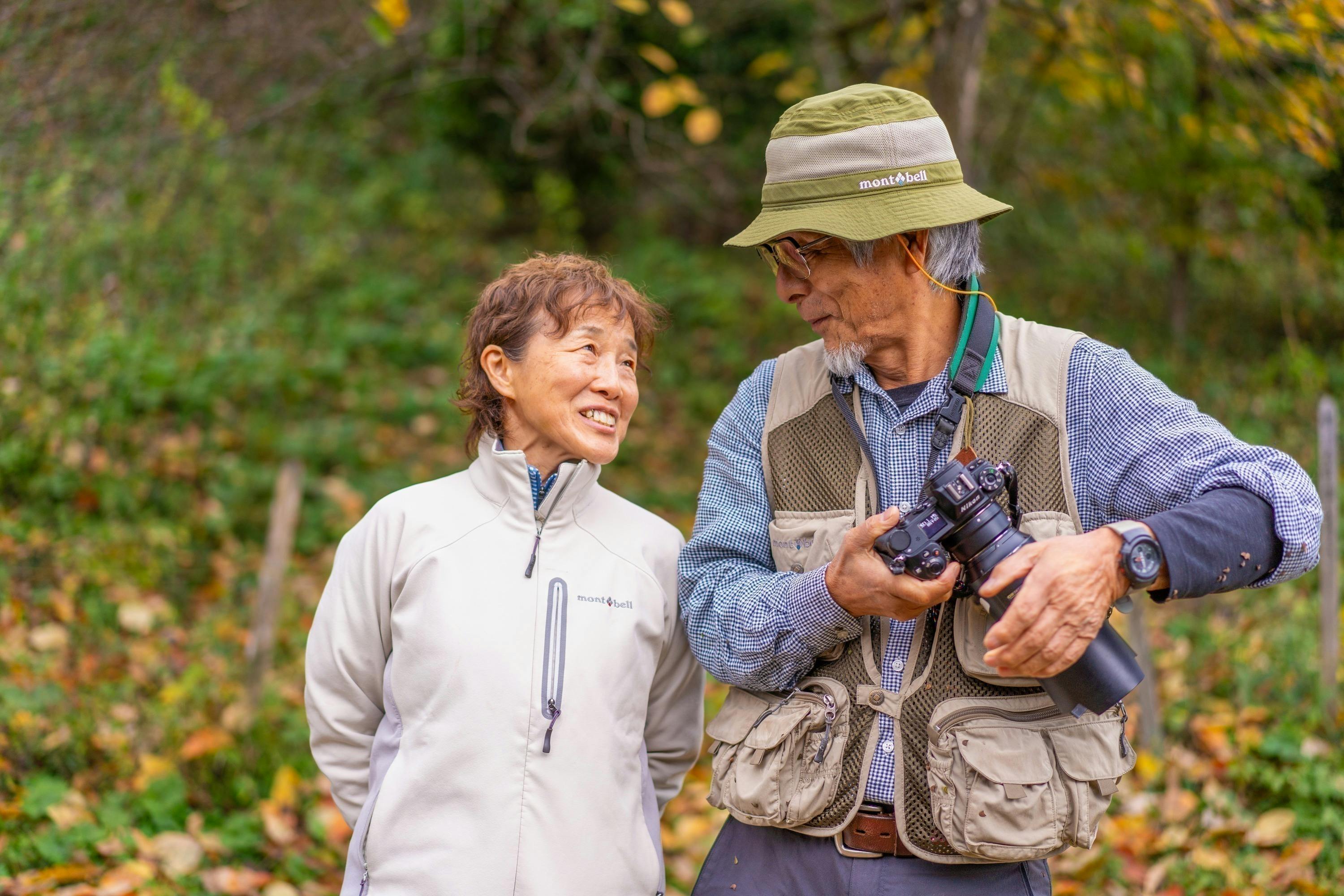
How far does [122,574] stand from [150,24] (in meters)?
3.59

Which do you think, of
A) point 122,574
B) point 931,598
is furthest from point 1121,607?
point 122,574

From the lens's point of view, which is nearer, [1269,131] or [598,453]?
[598,453]

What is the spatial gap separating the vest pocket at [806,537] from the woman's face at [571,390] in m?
0.37

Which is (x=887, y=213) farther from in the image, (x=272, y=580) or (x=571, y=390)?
(x=272, y=580)

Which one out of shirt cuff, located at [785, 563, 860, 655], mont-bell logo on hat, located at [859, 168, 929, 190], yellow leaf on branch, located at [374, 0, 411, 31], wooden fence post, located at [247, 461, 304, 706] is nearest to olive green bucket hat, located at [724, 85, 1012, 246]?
mont-bell logo on hat, located at [859, 168, 929, 190]

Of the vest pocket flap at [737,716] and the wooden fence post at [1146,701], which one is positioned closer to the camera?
the vest pocket flap at [737,716]

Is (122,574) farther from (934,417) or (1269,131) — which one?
(1269,131)

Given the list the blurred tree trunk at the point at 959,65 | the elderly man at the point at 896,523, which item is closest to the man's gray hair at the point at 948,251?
the elderly man at the point at 896,523

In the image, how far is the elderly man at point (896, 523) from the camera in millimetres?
1929

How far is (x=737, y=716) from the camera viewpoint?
2307 millimetres

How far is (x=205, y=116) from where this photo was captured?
7801mm

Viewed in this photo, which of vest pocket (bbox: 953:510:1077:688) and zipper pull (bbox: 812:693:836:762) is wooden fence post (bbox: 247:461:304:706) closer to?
zipper pull (bbox: 812:693:836:762)

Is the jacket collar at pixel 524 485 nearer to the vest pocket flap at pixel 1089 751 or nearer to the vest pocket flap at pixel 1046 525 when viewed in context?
the vest pocket flap at pixel 1046 525

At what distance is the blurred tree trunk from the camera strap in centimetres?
409
